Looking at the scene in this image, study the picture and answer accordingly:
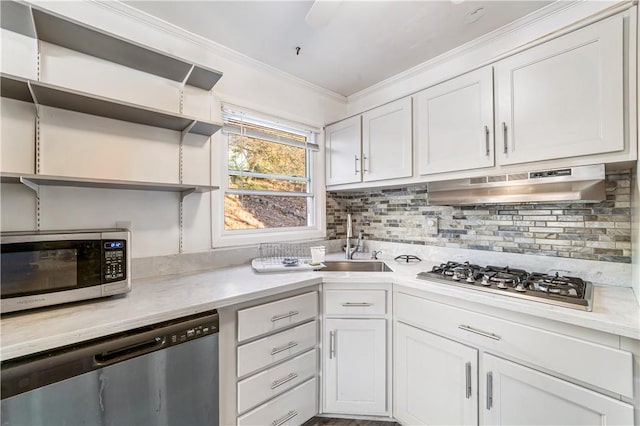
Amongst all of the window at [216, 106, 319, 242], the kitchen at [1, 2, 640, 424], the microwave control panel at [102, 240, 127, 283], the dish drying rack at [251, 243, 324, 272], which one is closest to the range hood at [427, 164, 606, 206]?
the kitchen at [1, 2, 640, 424]

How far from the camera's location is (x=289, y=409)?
62.1 inches

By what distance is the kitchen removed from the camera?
3.67ft

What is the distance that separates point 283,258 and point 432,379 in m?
1.27

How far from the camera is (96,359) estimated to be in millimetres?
945

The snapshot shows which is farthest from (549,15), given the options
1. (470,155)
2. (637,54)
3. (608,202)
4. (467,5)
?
(608,202)

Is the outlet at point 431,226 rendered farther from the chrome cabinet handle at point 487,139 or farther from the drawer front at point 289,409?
the drawer front at point 289,409

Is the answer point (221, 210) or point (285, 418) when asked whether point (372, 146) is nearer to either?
point (221, 210)

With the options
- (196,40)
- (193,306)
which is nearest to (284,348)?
(193,306)

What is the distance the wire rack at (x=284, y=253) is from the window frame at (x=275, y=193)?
0.21 feet

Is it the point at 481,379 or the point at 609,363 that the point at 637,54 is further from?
the point at 481,379

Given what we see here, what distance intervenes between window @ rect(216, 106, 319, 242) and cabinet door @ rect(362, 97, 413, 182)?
560 millimetres

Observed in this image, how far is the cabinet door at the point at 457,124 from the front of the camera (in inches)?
62.2

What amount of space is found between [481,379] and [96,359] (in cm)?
166

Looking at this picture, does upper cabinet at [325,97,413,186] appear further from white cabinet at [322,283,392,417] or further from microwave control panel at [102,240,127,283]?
microwave control panel at [102,240,127,283]
